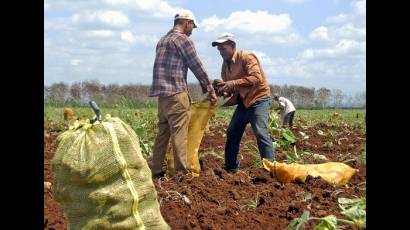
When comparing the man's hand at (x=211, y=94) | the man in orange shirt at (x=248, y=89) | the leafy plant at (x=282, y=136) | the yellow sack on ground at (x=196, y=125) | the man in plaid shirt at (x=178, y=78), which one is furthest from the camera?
the leafy plant at (x=282, y=136)

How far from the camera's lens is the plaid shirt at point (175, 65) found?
279 inches

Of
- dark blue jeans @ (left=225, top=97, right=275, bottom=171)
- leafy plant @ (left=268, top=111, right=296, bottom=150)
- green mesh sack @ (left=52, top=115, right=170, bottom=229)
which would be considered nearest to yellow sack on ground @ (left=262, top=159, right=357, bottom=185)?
dark blue jeans @ (left=225, top=97, right=275, bottom=171)

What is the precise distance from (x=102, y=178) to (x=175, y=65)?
Answer: 12.5 feet

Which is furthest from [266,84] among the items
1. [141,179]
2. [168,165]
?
[141,179]

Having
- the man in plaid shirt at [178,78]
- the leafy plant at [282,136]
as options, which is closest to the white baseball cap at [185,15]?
the man in plaid shirt at [178,78]

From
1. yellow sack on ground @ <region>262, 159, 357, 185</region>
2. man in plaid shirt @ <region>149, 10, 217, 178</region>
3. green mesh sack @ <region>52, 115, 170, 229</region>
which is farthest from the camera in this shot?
man in plaid shirt @ <region>149, 10, 217, 178</region>

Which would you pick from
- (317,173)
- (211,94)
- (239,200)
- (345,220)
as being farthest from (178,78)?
(345,220)

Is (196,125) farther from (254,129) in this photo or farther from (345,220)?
(345,220)

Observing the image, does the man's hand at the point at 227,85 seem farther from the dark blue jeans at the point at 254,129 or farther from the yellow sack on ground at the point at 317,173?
the yellow sack on ground at the point at 317,173

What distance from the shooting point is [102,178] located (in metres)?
3.45

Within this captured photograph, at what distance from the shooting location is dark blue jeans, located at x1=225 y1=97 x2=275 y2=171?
7648mm

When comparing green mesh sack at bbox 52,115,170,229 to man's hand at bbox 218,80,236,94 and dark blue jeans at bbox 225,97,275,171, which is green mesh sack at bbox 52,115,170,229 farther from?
dark blue jeans at bbox 225,97,275,171

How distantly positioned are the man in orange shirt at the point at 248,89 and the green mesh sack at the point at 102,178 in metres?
4.02

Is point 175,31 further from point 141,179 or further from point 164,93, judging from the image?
point 141,179
